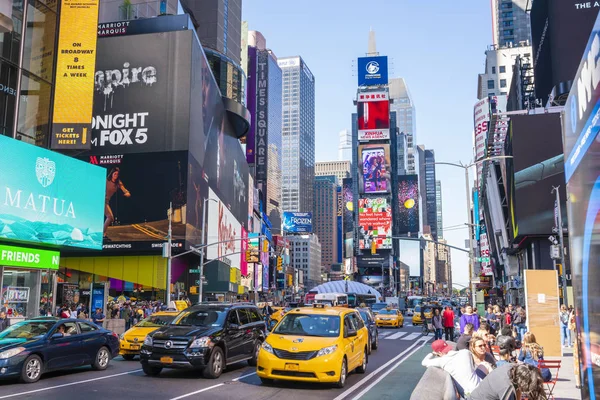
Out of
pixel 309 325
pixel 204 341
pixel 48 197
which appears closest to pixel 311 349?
pixel 309 325

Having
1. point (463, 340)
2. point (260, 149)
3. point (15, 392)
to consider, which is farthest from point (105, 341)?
point (260, 149)

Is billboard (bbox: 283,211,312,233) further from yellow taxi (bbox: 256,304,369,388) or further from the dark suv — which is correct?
yellow taxi (bbox: 256,304,369,388)

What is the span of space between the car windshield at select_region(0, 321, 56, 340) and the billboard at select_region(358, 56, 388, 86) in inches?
5806

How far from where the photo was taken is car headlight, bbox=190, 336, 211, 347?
13984mm

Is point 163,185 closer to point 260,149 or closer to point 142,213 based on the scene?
point 142,213

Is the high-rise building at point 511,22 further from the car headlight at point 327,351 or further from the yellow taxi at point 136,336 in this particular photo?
the car headlight at point 327,351

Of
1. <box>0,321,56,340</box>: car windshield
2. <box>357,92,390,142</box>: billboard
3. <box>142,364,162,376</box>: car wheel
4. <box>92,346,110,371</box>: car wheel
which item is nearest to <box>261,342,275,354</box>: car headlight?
<box>142,364,162,376</box>: car wheel

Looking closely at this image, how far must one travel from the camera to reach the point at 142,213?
55.6m

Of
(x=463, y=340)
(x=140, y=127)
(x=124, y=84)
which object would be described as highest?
(x=124, y=84)

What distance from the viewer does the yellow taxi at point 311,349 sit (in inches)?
496

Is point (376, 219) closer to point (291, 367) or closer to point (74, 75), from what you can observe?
point (74, 75)

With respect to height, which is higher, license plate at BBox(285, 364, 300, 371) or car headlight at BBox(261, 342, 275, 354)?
car headlight at BBox(261, 342, 275, 354)

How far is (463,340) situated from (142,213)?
164 ft

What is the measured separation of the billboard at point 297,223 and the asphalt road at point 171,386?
522ft
